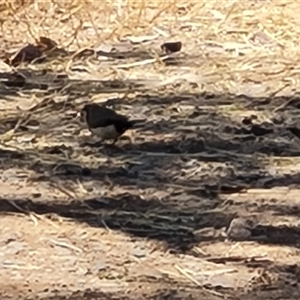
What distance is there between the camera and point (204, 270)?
2566 mm

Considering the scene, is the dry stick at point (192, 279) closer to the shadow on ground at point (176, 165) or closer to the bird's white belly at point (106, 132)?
the shadow on ground at point (176, 165)

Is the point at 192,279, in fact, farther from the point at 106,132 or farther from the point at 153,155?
the point at 106,132

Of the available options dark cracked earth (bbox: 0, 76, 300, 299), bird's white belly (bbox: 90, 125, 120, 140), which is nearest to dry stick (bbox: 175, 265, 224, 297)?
dark cracked earth (bbox: 0, 76, 300, 299)

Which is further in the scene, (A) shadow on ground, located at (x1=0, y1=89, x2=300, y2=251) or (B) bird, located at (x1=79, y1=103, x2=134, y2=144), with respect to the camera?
(B) bird, located at (x1=79, y1=103, x2=134, y2=144)

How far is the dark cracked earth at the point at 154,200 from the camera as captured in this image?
2537 mm

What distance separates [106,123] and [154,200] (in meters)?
0.41

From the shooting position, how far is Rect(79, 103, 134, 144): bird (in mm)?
3154

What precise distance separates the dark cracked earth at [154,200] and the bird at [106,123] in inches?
1.4

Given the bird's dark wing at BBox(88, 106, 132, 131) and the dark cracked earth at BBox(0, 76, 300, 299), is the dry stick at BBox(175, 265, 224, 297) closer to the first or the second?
the dark cracked earth at BBox(0, 76, 300, 299)

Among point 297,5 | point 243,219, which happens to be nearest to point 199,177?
point 243,219

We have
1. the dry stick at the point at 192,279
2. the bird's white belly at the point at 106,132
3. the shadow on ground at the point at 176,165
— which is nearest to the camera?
the dry stick at the point at 192,279

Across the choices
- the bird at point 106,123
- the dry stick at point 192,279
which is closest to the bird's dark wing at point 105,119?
the bird at point 106,123

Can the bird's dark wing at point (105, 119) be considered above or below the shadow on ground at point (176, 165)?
above

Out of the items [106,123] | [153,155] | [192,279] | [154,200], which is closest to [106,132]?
[106,123]
